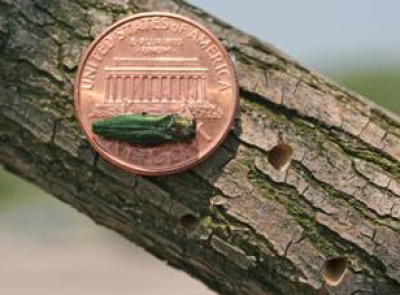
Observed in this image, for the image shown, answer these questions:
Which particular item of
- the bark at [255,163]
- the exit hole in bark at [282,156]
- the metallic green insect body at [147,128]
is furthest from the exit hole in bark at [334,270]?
the metallic green insect body at [147,128]

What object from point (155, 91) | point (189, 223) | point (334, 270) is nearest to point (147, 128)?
point (155, 91)

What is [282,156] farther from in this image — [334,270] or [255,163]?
[334,270]

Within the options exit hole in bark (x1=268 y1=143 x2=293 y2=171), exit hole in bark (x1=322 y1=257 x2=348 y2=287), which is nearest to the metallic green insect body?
exit hole in bark (x1=268 y1=143 x2=293 y2=171)

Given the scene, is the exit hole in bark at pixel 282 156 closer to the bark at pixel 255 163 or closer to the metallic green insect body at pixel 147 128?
the bark at pixel 255 163

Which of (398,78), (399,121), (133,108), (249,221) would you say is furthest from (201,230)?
(398,78)

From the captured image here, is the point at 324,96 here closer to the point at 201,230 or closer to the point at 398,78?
the point at 201,230

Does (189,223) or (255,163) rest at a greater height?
(255,163)
